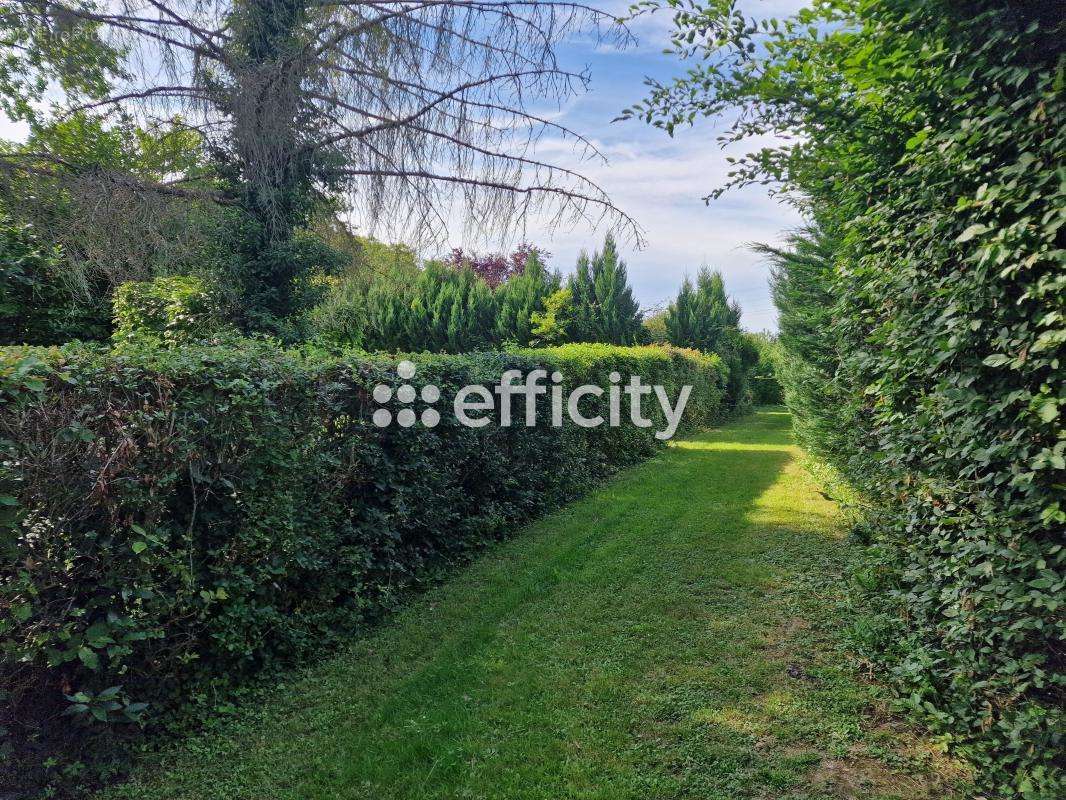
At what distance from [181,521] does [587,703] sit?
2.45 m

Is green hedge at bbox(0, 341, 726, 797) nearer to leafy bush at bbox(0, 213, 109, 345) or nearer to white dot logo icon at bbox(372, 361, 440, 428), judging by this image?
white dot logo icon at bbox(372, 361, 440, 428)

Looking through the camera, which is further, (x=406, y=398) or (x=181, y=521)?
(x=406, y=398)

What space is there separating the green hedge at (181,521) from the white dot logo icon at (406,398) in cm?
7

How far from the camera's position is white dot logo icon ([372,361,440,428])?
14.6 ft

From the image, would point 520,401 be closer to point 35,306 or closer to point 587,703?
point 587,703

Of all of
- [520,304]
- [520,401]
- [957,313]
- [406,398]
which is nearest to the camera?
[957,313]

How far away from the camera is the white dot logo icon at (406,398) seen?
14.6 feet

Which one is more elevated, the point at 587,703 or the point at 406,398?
the point at 406,398

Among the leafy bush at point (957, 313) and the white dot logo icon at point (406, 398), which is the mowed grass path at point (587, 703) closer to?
the leafy bush at point (957, 313)

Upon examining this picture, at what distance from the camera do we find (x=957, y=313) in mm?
2471

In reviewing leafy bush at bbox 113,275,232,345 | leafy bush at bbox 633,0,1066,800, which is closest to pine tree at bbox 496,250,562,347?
leafy bush at bbox 113,275,232,345

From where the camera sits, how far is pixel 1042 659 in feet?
7.00

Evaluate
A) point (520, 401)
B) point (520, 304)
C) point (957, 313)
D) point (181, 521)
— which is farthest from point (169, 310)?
point (520, 304)

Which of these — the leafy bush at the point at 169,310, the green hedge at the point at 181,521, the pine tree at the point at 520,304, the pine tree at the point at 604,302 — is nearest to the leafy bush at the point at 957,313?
the green hedge at the point at 181,521
